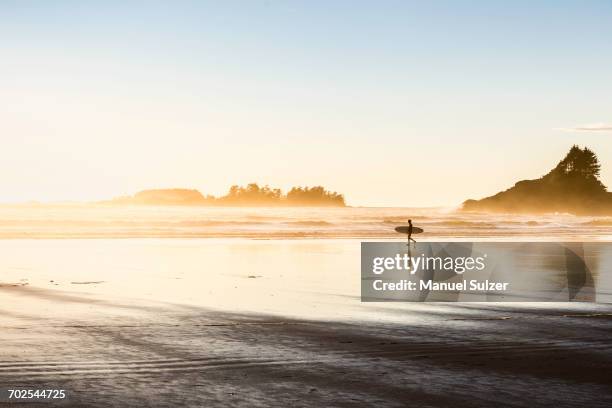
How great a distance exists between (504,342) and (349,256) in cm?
2158

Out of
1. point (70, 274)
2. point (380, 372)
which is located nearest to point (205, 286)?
point (70, 274)

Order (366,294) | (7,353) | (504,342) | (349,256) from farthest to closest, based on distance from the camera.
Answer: (349,256) < (366,294) < (504,342) < (7,353)

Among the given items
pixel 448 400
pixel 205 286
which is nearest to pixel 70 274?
pixel 205 286

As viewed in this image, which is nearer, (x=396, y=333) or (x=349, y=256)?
(x=396, y=333)

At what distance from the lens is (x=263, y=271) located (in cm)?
2498

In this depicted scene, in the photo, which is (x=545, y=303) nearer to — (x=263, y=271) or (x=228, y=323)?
(x=228, y=323)

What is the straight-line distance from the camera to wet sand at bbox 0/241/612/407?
26.1 feet

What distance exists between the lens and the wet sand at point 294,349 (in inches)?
313

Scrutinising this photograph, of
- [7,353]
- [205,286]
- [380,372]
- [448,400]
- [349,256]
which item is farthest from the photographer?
[349,256]

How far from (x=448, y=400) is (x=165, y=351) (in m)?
4.16

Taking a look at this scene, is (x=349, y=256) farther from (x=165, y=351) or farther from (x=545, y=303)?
(x=165, y=351)

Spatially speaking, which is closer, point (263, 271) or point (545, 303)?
point (545, 303)

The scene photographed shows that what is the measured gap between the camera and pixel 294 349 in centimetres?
1057

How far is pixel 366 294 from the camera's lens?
17938mm
